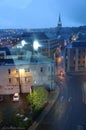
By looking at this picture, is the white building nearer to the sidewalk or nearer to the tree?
the sidewalk

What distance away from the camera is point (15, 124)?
449 cm

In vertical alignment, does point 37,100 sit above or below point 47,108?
above

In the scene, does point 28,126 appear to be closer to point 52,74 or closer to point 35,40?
point 52,74

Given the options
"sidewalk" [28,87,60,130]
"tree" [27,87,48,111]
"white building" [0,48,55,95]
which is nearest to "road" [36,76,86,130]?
"sidewalk" [28,87,60,130]

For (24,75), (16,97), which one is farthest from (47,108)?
(24,75)

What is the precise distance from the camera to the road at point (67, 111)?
4703mm

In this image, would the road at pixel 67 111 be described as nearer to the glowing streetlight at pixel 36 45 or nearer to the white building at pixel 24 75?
the white building at pixel 24 75

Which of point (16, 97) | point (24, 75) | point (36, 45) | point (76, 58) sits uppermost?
point (36, 45)

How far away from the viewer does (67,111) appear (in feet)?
17.7

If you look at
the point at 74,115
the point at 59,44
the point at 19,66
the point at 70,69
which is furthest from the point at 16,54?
the point at 59,44

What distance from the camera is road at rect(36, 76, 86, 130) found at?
470cm

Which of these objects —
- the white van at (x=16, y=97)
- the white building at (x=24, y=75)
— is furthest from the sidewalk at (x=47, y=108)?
the white van at (x=16, y=97)

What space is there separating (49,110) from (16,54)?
2.90 meters

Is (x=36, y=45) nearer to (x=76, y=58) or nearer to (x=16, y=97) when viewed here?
(x=76, y=58)
